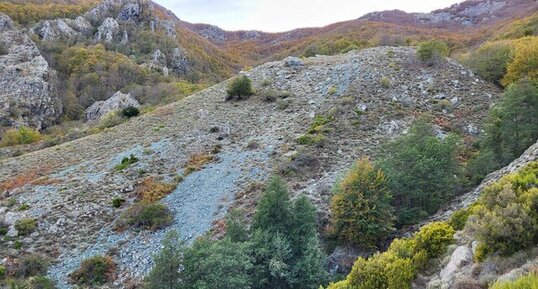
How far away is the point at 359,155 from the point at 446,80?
511 inches

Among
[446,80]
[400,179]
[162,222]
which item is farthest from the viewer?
[446,80]

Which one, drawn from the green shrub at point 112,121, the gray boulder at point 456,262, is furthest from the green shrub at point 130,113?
the gray boulder at point 456,262

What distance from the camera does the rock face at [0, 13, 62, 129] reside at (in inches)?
2379

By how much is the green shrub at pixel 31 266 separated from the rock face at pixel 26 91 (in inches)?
2042

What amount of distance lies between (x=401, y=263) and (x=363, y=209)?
5.92 meters

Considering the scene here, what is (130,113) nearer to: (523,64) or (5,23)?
(523,64)

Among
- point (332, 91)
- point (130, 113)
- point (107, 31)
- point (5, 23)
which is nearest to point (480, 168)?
point (332, 91)

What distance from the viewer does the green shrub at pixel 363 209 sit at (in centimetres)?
1400

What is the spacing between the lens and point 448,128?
23.7 m

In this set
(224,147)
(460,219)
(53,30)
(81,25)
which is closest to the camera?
(460,219)

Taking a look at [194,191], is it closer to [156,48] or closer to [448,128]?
[448,128]

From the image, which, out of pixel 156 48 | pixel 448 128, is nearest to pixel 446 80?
pixel 448 128

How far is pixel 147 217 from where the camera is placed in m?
18.1

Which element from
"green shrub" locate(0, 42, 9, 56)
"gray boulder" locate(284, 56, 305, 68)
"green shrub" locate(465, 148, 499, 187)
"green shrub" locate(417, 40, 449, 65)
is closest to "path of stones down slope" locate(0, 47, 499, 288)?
"green shrub" locate(417, 40, 449, 65)
